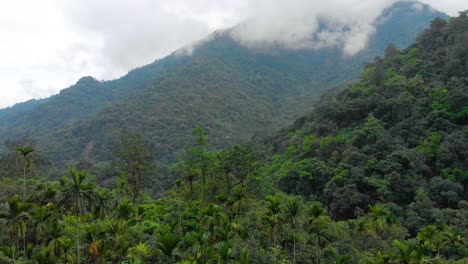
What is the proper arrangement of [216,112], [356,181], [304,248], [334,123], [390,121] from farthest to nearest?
[216,112]
[334,123]
[390,121]
[356,181]
[304,248]

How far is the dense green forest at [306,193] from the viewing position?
3888 cm

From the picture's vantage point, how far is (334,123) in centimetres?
8325

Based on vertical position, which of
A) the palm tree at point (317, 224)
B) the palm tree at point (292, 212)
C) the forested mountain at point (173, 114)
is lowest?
the palm tree at point (317, 224)

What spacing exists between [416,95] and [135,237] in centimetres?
5646

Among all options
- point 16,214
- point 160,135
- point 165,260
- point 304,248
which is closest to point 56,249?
point 16,214

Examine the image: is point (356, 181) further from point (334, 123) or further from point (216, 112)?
point (216, 112)

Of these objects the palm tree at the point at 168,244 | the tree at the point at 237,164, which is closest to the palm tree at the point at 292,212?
the palm tree at the point at 168,244

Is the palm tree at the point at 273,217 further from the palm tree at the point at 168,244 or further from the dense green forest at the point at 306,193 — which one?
the palm tree at the point at 168,244

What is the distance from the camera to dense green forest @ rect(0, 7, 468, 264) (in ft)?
128

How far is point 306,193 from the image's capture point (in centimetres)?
7100

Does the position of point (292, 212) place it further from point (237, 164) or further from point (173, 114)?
point (173, 114)

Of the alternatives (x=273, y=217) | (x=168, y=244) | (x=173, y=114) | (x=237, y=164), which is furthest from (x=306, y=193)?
(x=173, y=114)

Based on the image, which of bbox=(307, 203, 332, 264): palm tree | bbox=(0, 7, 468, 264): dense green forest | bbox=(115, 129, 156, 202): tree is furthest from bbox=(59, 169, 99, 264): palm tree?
bbox=(115, 129, 156, 202): tree

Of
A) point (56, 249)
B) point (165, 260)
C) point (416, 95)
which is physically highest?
point (416, 95)
